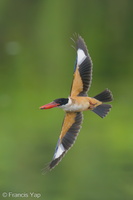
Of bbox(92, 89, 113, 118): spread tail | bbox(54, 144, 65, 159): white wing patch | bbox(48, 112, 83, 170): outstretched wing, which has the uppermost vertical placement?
bbox(92, 89, 113, 118): spread tail

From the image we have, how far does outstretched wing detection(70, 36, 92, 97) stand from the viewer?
4.36 meters

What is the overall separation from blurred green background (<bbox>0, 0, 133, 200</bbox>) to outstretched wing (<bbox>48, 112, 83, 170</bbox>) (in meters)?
0.83

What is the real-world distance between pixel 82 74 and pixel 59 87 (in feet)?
11.9

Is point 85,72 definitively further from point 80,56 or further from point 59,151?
point 59,151

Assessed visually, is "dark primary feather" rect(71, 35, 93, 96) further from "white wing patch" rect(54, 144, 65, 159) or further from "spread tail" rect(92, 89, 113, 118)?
"white wing patch" rect(54, 144, 65, 159)

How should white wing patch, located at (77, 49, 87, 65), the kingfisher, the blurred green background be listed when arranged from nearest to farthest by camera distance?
the kingfisher, white wing patch, located at (77, 49, 87, 65), the blurred green background

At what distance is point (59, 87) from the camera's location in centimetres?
808

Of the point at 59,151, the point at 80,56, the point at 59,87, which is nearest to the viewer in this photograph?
the point at 59,151

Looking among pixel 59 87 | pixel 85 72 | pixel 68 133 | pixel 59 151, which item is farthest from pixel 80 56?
pixel 59 87

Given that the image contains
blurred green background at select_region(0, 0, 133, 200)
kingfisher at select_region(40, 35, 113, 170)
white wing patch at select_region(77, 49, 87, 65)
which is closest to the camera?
kingfisher at select_region(40, 35, 113, 170)

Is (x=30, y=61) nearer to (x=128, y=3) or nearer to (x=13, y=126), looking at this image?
(x=128, y=3)

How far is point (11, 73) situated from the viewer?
847 centimetres

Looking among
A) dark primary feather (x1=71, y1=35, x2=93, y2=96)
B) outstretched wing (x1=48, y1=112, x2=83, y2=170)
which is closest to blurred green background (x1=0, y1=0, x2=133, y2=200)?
outstretched wing (x1=48, y1=112, x2=83, y2=170)

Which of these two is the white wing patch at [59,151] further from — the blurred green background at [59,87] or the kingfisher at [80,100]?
the blurred green background at [59,87]
